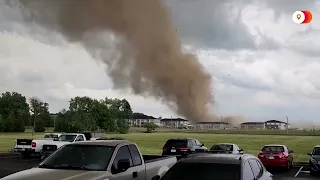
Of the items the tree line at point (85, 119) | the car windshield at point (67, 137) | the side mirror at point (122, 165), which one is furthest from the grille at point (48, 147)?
the tree line at point (85, 119)

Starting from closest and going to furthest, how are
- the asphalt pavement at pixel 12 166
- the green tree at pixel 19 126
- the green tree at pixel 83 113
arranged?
the asphalt pavement at pixel 12 166
the green tree at pixel 83 113
the green tree at pixel 19 126

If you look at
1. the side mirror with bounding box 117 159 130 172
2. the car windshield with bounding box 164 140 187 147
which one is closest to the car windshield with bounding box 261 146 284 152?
the car windshield with bounding box 164 140 187 147

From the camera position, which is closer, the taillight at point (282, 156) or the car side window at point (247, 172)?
the car side window at point (247, 172)

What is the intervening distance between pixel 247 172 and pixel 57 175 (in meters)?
3.38

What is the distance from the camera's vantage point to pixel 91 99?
3809 inches

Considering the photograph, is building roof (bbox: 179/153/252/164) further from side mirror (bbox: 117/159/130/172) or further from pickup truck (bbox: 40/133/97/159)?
pickup truck (bbox: 40/133/97/159)

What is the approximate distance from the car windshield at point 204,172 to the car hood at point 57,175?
1.27 m

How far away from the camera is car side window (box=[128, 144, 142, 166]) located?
34.0ft

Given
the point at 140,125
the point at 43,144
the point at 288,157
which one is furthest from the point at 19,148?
the point at 140,125

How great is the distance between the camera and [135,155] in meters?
10.5

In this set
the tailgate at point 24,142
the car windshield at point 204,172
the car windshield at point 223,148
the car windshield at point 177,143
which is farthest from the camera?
the tailgate at point 24,142

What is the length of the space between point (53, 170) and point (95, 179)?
92 cm

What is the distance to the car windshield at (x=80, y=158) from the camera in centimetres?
892

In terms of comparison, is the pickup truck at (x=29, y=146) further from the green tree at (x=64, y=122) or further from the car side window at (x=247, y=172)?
the green tree at (x=64, y=122)
